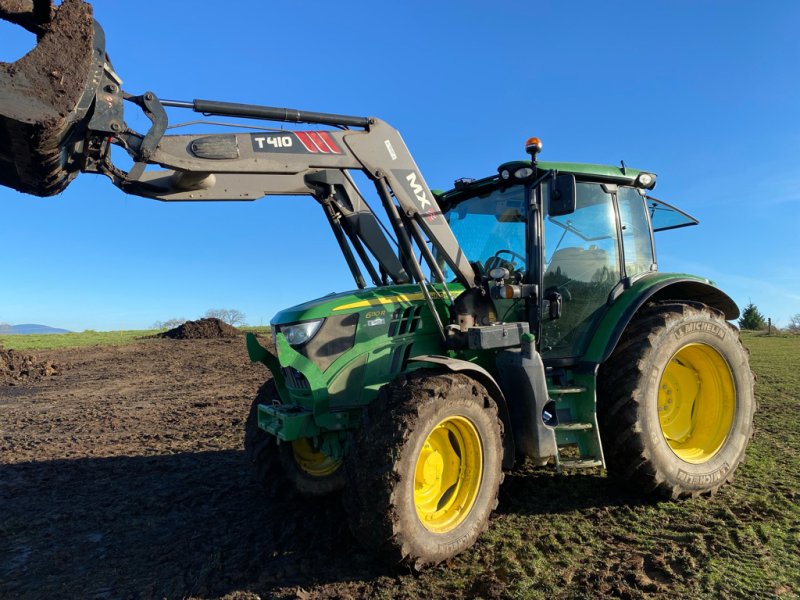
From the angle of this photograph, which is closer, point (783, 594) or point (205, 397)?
point (783, 594)

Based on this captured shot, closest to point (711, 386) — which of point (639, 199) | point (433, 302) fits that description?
point (639, 199)

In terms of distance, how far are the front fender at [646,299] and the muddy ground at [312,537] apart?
118 cm

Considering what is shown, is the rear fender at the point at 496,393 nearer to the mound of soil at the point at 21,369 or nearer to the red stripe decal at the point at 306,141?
the red stripe decal at the point at 306,141

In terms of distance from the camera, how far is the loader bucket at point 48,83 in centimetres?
276

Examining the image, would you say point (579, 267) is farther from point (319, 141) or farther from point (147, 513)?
point (147, 513)

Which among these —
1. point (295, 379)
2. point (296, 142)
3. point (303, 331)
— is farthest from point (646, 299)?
point (296, 142)

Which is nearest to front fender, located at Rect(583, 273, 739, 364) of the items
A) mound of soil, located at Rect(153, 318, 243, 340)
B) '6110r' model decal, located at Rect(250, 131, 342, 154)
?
'6110r' model decal, located at Rect(250, 131, 342, 154)

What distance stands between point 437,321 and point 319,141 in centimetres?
153

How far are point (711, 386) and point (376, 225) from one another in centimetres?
323

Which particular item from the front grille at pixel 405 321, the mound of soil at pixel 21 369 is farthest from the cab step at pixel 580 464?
the mound of soil at pixel 21 369

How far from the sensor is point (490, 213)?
473cm

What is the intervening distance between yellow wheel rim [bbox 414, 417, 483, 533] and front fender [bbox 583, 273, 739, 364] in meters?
1.33

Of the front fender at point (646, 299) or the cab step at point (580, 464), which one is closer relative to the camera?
the cab step at point (580, 464)

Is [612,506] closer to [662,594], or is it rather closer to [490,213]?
[662,594]
